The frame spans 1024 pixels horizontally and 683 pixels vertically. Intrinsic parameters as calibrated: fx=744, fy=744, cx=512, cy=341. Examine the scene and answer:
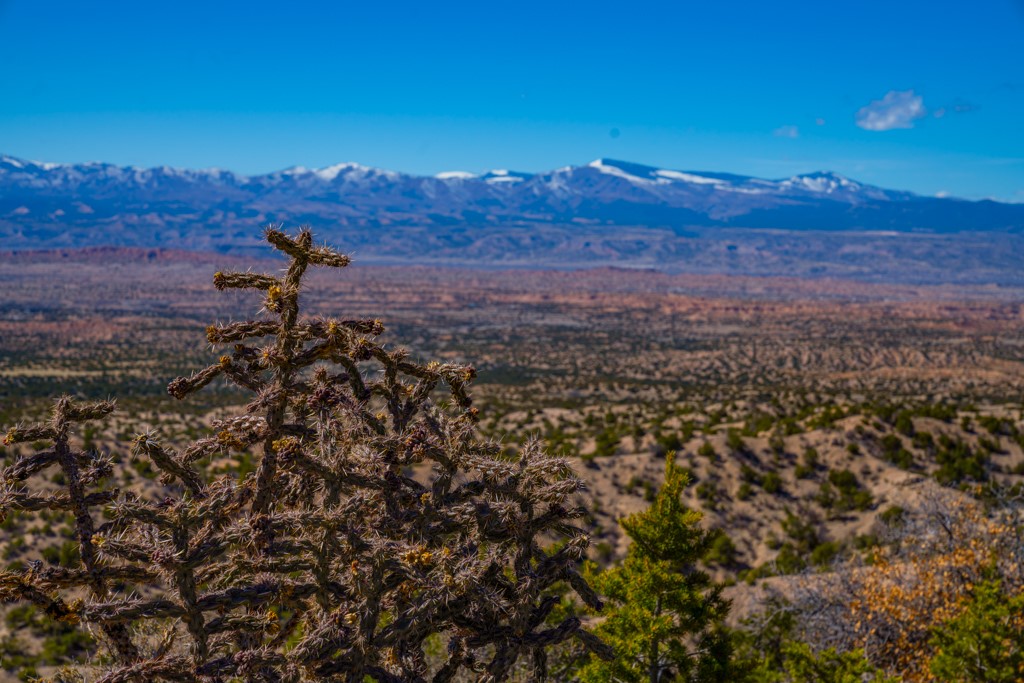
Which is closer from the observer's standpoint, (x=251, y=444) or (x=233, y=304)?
(x=251, y=444)

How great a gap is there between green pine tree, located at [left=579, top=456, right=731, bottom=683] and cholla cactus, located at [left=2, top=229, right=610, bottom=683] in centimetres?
255

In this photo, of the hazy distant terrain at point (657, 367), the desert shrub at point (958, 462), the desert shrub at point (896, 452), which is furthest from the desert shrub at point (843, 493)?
the desert shrub at point (958, 462)

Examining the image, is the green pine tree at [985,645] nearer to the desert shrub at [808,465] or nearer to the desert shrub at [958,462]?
the desert shrub at [958,462]

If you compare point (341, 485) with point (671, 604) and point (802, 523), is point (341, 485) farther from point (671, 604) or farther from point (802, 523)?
point (802, 523)

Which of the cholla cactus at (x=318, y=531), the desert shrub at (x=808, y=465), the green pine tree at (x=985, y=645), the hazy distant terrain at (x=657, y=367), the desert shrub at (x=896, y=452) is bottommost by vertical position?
the hazy distant terrain at (x=657, y=367)

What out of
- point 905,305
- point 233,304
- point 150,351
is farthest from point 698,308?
point 150,351

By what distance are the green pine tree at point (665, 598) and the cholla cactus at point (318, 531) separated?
8.37ft

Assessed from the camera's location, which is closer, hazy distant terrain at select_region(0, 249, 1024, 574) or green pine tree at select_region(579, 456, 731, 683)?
green pine tree at select_region(579, 456, 731, 683)

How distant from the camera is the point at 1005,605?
8.52 m

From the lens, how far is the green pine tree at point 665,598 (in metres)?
7.32

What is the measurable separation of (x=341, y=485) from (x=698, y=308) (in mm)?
118761

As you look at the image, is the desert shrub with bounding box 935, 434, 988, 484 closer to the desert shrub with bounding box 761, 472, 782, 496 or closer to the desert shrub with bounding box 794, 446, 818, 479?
the desert shrub with bounding box 794, 446, 818, 479

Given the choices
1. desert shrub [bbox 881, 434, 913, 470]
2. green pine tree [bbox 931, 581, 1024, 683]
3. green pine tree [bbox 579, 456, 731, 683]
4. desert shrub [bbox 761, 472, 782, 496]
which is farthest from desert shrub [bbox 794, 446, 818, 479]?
green pine tree [bbox 579, 456, 731, 683]

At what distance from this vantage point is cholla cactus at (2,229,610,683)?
143 inches
